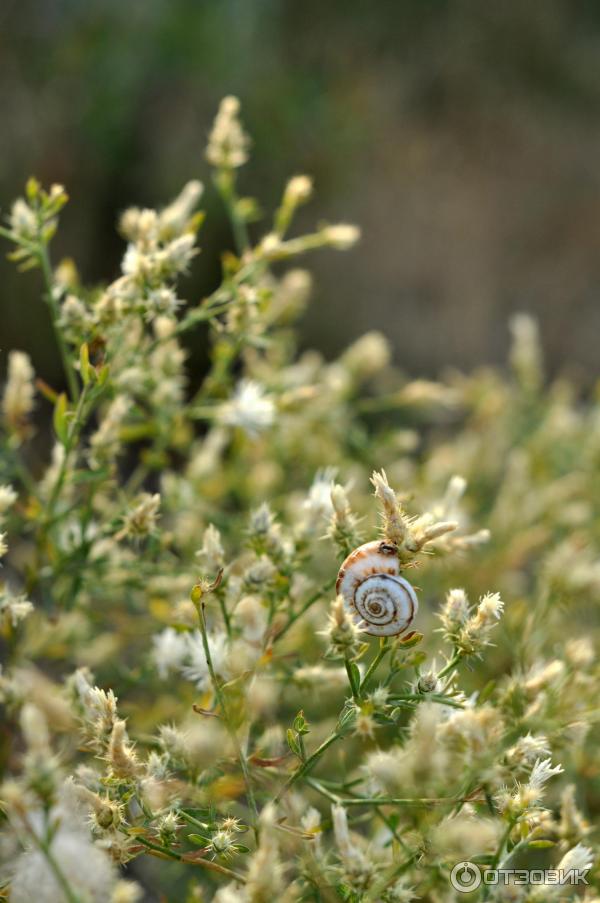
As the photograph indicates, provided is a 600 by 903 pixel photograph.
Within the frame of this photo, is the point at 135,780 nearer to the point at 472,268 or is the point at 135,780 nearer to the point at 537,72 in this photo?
the point at 472,268

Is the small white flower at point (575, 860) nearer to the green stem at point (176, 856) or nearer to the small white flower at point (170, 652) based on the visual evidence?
the green stem at point (176, 856)

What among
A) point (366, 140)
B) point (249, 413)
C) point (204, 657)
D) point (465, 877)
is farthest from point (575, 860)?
point (366, 140)

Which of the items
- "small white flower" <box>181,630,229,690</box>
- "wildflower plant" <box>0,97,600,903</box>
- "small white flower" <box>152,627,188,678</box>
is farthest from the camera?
"small white flower" <box>152,627,188,678</box>

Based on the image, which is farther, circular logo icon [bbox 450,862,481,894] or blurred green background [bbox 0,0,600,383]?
blurred green background [bbox 0,0,600,383]

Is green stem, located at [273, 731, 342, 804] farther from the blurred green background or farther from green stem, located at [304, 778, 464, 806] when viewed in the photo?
the blurred green background

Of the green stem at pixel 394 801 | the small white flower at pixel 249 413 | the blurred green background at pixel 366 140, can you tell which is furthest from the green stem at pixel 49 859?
the blurred green background at pixel 366 140

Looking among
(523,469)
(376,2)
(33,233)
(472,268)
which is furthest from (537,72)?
(33,233)

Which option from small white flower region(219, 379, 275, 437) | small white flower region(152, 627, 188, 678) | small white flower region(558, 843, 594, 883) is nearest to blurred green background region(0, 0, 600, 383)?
small white flower region(219, 379, 275, 437)
